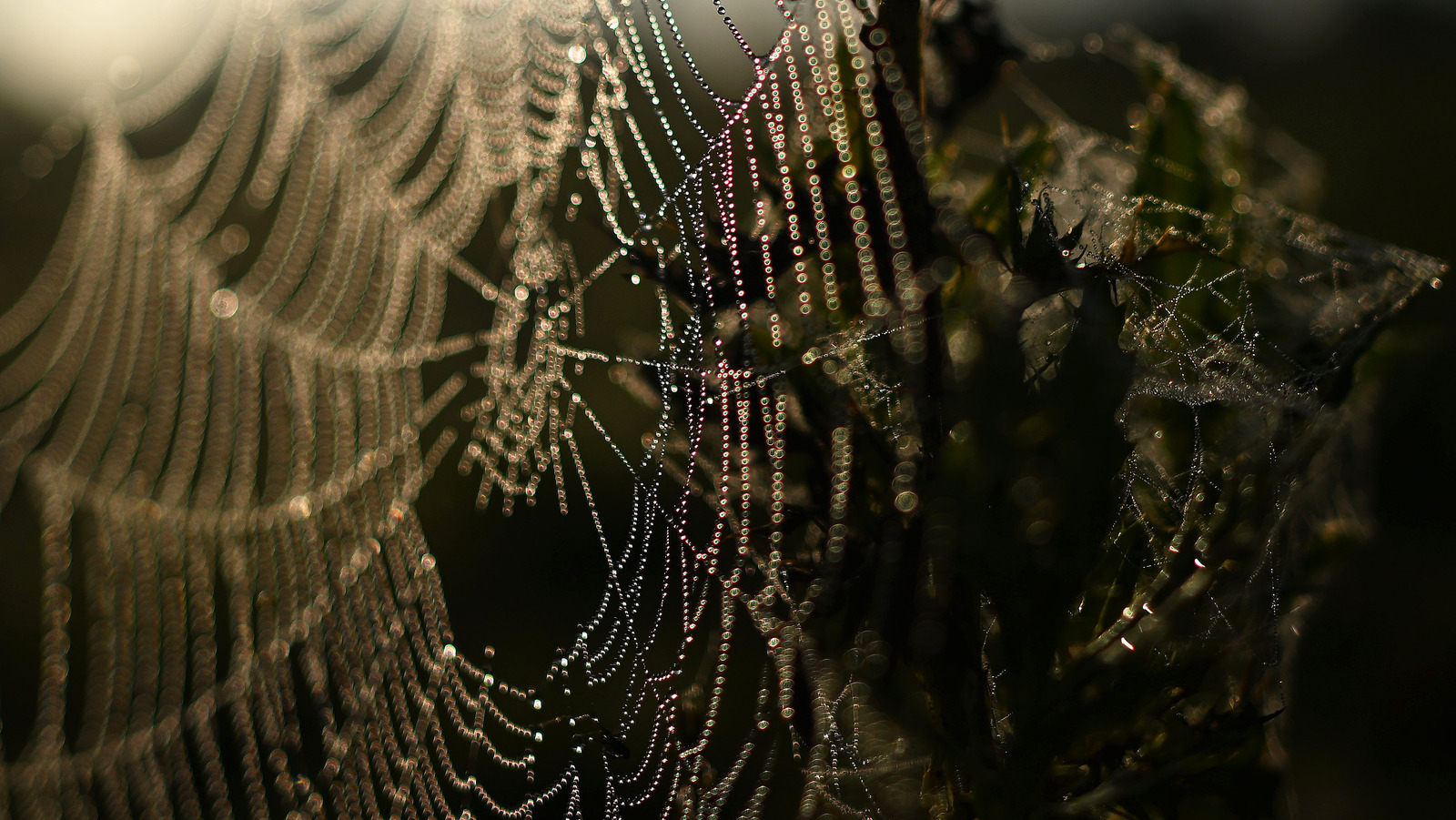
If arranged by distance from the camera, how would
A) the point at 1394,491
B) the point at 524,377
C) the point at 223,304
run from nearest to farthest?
the point at 524,377 → the point at 223,304 → the point at 1394,491

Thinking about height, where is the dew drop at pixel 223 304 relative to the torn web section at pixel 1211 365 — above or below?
above

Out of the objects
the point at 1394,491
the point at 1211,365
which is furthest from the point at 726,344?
the point at 1394,491

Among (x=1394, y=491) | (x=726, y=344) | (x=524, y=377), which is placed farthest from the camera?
(x=1394, y=491)

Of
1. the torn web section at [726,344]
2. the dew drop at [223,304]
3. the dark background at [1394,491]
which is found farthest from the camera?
the dark background at [1394,491]

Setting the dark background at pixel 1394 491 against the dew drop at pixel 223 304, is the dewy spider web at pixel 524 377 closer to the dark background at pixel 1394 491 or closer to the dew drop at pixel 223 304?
the dew drop at pixel 223 304

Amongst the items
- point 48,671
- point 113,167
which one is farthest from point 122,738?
point 113,167

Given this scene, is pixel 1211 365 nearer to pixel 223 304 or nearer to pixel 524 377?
pixel 524 377

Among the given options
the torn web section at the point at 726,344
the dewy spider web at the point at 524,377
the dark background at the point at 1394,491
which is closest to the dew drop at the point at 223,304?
the dewy spider web at the point at 524,377

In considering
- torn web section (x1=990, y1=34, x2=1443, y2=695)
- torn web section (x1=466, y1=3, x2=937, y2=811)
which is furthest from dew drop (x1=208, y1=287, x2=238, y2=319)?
torn web section (x1=990, y1=34, x2=1443, y2=695)

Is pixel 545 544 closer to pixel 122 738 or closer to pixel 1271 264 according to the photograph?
pixel 122 738
